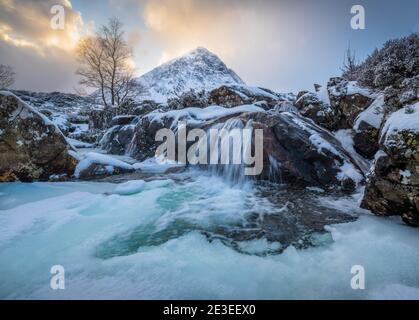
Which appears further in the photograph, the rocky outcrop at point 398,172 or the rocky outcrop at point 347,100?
the rocky outcrop at point 347,100

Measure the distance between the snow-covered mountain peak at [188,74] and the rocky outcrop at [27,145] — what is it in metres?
59.2

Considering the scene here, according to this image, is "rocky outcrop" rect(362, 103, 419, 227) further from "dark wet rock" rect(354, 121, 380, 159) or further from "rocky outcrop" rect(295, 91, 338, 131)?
"rocky outcrop" rect(295, 91, 338, 131)

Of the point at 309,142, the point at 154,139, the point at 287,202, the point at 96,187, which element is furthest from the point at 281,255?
the point at 154,139

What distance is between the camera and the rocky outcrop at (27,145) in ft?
19.6

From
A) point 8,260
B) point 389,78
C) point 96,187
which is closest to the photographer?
point 8,260

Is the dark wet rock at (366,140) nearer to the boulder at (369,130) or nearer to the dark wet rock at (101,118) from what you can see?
the boulder at (369,130)

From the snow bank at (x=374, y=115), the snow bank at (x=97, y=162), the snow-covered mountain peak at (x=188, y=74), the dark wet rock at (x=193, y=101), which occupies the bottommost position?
the snow bank at (x=97, y=162)

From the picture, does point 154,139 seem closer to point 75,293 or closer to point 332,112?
point 332,112

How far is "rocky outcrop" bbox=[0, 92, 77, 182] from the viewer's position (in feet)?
19.6

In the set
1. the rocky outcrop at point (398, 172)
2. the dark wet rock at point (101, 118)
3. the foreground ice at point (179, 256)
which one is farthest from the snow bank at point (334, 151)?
the dark wet rock at point (101, 118)

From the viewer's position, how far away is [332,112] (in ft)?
25.7

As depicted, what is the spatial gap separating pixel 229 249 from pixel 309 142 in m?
4.14

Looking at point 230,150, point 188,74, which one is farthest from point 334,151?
point 188,74
